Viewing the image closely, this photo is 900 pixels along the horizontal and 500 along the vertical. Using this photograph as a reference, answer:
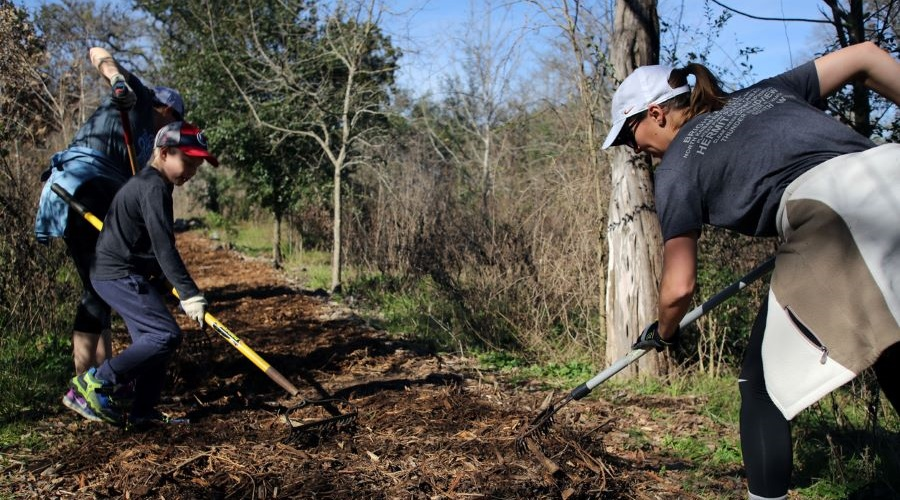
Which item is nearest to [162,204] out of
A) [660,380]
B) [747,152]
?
[747,152]

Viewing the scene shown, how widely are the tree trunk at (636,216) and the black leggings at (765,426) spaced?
2.35m

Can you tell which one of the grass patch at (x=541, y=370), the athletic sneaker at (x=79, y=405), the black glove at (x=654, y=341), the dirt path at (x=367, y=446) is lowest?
the grass patch at (x=541, y=370)

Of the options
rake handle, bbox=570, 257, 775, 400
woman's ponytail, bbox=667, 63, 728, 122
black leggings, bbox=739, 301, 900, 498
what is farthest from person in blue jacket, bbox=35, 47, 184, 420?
black leggings, bbox=739, 301, 900, 498

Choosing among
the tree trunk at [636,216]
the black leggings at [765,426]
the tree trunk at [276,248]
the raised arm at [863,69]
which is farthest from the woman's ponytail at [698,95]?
the tree trunk at [276,248]

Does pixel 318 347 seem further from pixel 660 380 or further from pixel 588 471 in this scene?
pixel 588 471

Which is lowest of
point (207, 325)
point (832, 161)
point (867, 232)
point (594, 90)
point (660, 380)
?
point (660, 380)

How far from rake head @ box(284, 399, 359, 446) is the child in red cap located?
78 cm

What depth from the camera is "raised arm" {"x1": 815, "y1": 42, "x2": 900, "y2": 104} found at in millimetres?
2588

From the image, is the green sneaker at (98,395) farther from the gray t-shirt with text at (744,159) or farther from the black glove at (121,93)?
the gray t-shirt with text at (744,159)

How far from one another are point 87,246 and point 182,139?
1064 millimetres

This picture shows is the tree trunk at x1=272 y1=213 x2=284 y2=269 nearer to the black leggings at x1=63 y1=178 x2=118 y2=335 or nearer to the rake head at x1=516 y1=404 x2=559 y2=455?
the black leggings at x1=63 y1=178 x2=118 y2=335

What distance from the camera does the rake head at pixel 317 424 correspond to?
361 centimetres

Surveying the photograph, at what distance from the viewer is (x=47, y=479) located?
331 cm

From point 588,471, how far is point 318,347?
3072 mm
